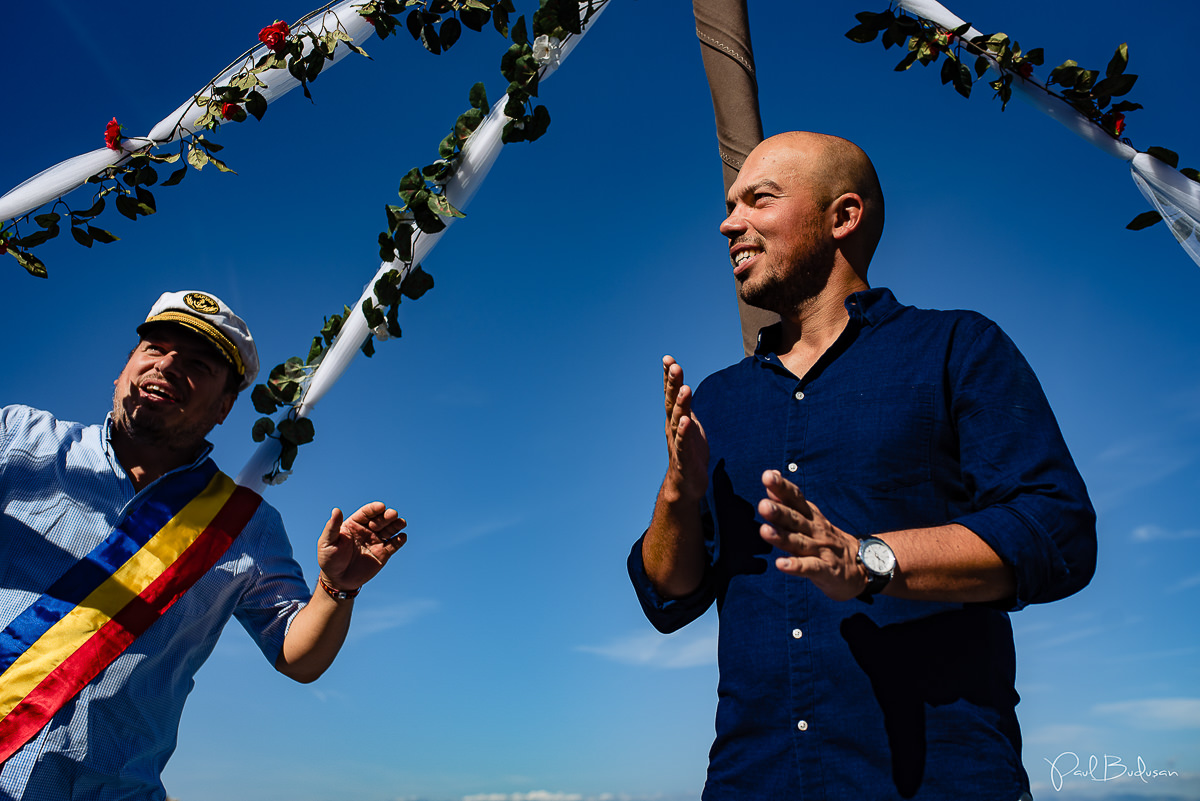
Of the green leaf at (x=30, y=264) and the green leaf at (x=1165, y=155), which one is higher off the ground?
the green leaf at (x=1165, y=155)

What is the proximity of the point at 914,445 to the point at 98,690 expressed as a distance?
2536mm

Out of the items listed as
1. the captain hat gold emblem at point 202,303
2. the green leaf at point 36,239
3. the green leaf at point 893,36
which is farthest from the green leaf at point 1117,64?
the green leaf at point 36,239

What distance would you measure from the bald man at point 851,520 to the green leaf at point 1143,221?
4.44 ft

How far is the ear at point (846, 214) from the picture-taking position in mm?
2510

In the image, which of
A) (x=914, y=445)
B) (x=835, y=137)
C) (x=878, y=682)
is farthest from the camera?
(x=835, y=137)

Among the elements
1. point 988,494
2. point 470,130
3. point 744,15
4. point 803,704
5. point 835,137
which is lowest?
point 803,704

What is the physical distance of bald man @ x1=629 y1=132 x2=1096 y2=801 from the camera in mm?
1779

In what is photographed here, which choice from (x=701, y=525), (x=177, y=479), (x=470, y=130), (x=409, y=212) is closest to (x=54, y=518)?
(x=177, y=479)

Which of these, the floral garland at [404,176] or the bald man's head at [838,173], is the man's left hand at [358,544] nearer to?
the floral garland at [404,176]

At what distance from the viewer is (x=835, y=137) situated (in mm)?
2645

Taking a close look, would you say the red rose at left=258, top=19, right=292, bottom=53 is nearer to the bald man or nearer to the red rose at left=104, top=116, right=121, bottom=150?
the red rose at left=104, top=116, right=121, bottom=150

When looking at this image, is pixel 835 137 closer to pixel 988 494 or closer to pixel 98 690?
pixel 988 494

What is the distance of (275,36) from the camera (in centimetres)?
329

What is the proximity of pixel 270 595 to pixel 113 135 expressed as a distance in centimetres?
181
